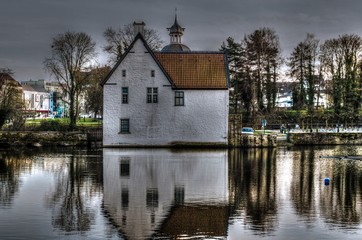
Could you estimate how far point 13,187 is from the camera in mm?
19719

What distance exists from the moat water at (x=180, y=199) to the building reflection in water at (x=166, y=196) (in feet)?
0.09

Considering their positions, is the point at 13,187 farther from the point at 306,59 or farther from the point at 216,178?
the point at 306,59

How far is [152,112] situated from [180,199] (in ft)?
79.0

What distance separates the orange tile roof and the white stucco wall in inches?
30.0

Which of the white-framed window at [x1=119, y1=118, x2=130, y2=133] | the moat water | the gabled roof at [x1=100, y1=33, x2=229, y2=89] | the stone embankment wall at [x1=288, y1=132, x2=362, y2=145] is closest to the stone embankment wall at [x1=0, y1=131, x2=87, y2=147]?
the white-framed window at [x1=119, y1=118, x2=130, y2=133]

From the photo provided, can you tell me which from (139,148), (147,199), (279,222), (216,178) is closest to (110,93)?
(139,148)

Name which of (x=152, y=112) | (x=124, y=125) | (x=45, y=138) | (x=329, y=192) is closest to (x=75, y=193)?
(x=329, y=192)

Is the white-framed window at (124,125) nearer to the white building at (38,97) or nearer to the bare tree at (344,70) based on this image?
the bare tree at (344,70)

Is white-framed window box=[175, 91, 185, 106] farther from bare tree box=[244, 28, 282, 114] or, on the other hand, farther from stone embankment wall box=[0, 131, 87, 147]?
bare tree box=[244, 28, 282, 114]

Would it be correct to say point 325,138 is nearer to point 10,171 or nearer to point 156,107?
point 156,107

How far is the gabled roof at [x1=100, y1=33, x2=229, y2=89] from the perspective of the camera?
40594mm

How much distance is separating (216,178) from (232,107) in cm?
4733

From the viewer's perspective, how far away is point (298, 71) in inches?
2574

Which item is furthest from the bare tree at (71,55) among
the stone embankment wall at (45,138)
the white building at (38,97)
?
the white building at (38,97)
